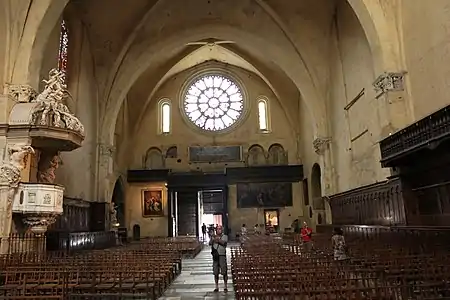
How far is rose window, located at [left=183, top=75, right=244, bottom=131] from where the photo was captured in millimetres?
32469

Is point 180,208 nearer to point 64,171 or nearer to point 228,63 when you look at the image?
point 228,63

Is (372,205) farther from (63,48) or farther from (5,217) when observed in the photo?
(63,48)

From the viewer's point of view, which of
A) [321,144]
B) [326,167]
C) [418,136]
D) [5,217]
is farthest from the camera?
[321,144]

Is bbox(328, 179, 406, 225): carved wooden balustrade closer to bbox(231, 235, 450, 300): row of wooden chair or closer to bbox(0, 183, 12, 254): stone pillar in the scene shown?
bbox(231, 235, 450, 300): row of wooden chair

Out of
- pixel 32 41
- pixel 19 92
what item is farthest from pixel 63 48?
pixel 19 92

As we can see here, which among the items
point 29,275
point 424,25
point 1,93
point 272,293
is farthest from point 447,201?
point 1,93

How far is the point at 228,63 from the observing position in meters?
32.6

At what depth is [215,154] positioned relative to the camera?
102 feet

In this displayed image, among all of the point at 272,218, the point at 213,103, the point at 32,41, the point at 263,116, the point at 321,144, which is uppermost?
the point at 213,103

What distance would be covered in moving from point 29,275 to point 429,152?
9.47m

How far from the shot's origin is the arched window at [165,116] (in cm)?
3200

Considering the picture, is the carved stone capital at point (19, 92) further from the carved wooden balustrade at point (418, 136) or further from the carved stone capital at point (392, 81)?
the carved stone capital at point (392, 81)

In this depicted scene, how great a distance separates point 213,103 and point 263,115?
408cm

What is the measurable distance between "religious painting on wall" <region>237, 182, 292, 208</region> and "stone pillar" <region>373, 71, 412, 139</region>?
16.6 meters
